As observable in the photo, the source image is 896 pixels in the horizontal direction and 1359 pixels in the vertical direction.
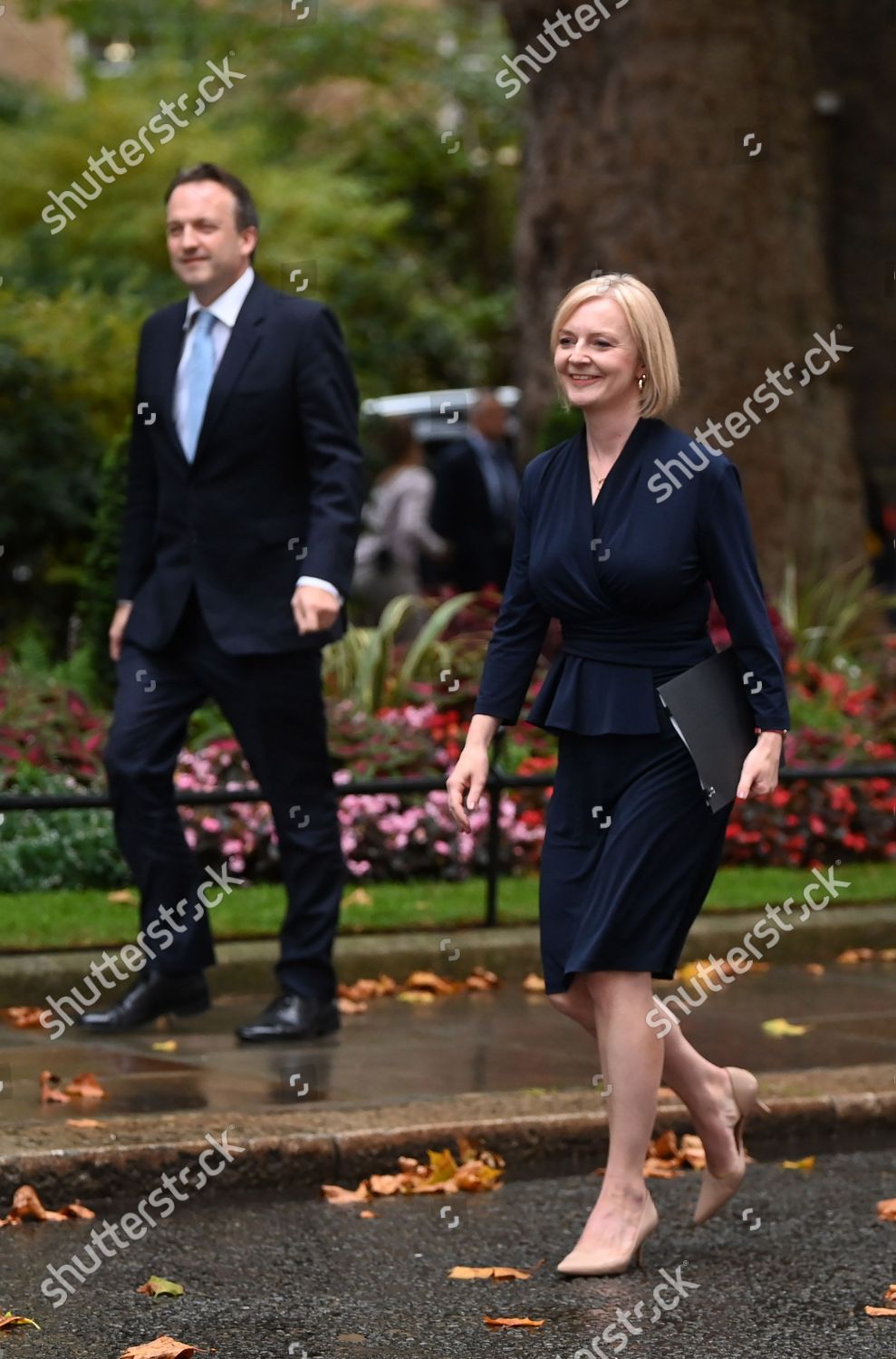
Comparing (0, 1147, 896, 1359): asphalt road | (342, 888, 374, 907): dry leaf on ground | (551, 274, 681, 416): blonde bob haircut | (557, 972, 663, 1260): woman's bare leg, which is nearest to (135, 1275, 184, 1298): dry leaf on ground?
(0, 1147, 896, 1359): asphalt road

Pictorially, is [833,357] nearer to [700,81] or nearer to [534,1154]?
[700,81]

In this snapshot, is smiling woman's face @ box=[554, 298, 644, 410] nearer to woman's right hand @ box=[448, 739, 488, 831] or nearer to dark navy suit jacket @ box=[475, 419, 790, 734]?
dark navy suit jacket @ box=[475, 419, 790, 734]

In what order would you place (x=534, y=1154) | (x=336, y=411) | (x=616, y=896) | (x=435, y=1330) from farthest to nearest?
(x=336, y=411)
(x=534, y=1154)
(x=616, y=896)
(x=435, y=1330)

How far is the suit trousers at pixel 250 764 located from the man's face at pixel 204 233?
2.82 feet

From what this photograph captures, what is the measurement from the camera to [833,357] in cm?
1246

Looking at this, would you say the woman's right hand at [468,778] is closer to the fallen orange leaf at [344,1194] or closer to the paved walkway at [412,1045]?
the fallen orange leaf at [344,1194]

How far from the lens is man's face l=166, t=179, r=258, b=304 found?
261 inches

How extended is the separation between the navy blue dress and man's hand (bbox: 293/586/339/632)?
129 cm

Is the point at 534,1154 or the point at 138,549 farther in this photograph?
the point at 138,549

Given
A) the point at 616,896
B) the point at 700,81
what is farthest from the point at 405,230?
the point at 616,896

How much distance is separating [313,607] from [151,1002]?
49.6 inches

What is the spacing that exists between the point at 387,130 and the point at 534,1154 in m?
26.7

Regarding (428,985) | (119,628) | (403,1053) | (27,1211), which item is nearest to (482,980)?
(428,985)

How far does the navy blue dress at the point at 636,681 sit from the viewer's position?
197 inches
